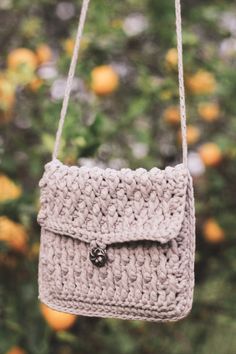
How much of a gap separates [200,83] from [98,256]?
1.08 metres

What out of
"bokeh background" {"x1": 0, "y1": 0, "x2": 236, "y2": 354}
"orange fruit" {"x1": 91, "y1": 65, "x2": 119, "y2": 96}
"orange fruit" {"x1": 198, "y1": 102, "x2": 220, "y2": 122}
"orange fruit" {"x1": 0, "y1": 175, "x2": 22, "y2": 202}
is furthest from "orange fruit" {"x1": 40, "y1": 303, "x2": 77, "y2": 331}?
"orange fruit" {"x1": 198, "y1": 102, "x2": 220, "y2": 122}

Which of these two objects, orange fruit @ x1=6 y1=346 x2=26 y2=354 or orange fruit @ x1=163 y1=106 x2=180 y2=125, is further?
orange fruit @ x1=163 y1=106 x2=180 y2=125

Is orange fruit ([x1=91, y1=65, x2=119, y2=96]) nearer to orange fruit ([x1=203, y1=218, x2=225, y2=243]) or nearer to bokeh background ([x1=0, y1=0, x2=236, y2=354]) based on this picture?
bokeh background ([x1=0, y1=0, x2=236, y2=354])

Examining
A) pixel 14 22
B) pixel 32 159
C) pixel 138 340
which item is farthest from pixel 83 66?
pixel 138 340

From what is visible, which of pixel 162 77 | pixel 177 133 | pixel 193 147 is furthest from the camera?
pixel 193 147

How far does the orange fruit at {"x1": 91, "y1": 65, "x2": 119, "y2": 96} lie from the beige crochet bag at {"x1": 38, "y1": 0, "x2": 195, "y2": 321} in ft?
2.90

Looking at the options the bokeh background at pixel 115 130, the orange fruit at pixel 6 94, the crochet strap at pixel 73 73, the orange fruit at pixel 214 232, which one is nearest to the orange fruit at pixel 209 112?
the bokeh background at pixel 115 130

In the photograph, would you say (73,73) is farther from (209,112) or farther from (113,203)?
(209,112)

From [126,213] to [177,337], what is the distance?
5.28 feet

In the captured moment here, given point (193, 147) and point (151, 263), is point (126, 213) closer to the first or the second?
point (151, 263)

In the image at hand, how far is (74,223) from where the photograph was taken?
1.10 meters

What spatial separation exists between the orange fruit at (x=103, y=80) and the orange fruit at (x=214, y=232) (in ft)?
2.01

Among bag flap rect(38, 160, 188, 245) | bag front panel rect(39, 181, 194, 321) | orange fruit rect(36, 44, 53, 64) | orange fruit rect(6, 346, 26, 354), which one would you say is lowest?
orange fruit rect(6, 346, 26, 354)

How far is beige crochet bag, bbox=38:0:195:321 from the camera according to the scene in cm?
103
